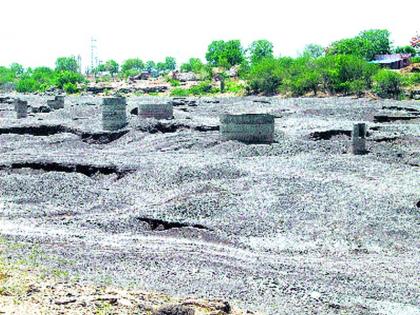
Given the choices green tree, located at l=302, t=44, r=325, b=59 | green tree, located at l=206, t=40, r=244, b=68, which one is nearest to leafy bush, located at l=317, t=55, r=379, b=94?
green tree, located at l=206, t=40, r=244, b=68

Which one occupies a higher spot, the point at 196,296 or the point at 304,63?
the point at 304,63

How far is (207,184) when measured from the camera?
624 inches

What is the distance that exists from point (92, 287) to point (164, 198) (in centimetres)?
666

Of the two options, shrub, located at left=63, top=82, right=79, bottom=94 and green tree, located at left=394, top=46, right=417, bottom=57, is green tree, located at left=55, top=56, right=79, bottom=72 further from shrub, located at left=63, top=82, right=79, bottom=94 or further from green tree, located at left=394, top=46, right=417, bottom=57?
green tree, located at left=394, top=46, right=417, bottom=57

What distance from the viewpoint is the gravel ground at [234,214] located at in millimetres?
9586

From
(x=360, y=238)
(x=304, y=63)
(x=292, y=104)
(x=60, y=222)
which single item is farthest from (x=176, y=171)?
(x=304, y=63)

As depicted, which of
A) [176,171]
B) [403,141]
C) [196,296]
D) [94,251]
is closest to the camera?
[196,296]

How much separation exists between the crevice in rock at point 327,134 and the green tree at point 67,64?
100884mm

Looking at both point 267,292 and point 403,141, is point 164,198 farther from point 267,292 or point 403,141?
point 403,141

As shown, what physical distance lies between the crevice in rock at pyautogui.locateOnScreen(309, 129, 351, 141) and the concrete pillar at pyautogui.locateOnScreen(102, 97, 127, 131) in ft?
26.4

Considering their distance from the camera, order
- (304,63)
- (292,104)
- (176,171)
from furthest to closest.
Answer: (304,63)
(292,104)
(176,171)

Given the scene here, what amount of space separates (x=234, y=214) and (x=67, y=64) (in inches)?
4401

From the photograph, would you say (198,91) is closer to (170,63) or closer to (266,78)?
(266,78)

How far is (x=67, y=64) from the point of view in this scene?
395 feet
